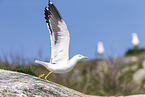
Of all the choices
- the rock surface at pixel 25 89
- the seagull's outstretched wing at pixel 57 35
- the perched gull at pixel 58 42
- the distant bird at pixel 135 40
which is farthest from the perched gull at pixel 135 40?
the rock surface at pixel 25 89

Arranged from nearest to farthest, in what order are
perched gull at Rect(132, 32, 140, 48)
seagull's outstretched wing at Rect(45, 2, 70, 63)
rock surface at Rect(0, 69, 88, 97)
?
1. rock surface at Rect(0, 69, 88, 97)
2. seagull's outstretched wing at Rect(45, 2, 70, 63)
3. perched gull at Rect(132, 32, 140, 48)

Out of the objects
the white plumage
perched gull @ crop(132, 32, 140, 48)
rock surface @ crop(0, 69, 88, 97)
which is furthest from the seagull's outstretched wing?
the white plumage

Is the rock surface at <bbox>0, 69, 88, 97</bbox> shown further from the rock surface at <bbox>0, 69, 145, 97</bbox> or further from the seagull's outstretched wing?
the seagull's outstretched wing

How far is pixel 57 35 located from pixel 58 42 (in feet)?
0.69

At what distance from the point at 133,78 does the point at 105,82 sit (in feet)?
22.9

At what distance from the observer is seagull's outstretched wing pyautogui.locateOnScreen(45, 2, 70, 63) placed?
5.58 m

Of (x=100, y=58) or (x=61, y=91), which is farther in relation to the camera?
(x=100, y=58)

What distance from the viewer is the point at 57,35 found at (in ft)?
18.8

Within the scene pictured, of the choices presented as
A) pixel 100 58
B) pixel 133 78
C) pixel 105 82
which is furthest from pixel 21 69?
pixel 100 58

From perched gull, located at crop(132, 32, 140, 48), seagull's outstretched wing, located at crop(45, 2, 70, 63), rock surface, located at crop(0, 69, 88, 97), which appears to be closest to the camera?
rock surface, located at crop(0, 69, 88, 97)

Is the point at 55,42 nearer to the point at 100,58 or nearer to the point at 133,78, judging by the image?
the point at 133,78

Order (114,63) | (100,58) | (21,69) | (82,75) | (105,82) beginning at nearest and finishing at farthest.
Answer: (21,69) < (105,82) < (114,63) < (82,75) < (100,58)

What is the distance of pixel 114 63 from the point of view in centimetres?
1361

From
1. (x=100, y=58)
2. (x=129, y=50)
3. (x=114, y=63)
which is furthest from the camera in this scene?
(x=129, y=50)
